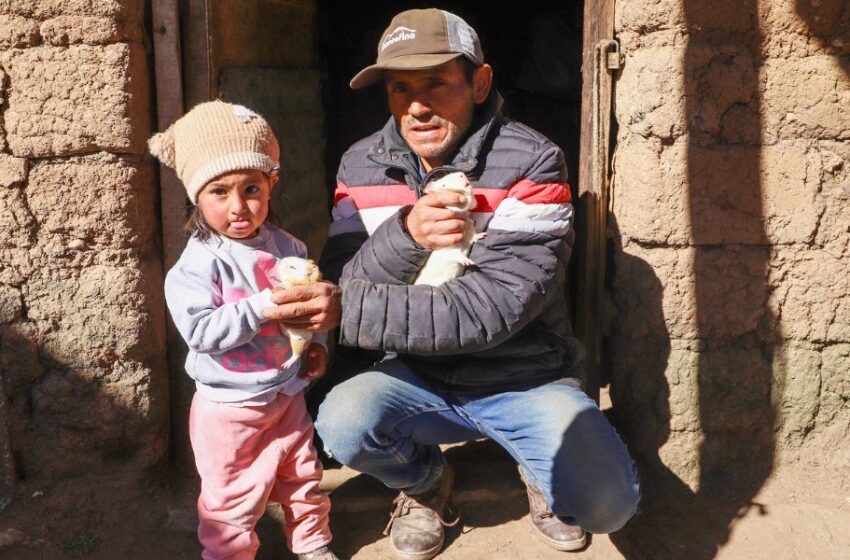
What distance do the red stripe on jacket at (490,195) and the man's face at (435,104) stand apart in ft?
0.49

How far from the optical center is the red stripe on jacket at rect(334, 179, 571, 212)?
255 centimetres

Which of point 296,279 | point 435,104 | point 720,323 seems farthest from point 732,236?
point 296,279

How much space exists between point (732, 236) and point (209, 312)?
176cm

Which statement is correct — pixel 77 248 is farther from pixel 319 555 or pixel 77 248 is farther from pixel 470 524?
pixel 470 524

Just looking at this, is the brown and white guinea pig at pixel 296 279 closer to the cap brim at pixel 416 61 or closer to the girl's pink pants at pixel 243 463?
the girl's pink pants at pixel 243 463

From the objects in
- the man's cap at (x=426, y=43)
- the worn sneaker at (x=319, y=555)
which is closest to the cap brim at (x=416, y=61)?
the man's cap at (x=426, y=43)

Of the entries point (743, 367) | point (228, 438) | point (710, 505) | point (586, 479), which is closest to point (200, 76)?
point (228, 438)

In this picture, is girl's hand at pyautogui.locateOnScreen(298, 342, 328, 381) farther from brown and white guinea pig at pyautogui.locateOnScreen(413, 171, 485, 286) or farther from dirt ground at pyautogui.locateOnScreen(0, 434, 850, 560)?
dirt ground at pyautogui.locateOnScreen(0, 434, 850, 560)

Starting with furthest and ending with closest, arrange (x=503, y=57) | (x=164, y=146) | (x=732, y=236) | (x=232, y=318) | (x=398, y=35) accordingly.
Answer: (x=503, y=57) → (x=732, y=236) → (x=398, y=35) → (x=164, y=146) → (x=232, y=318)

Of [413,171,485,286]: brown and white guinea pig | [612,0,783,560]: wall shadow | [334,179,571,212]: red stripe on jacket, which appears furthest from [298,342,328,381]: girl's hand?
[612,0,783,560]: wall shadow

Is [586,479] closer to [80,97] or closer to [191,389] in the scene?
[191,389]

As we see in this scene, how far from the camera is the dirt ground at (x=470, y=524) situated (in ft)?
9.12

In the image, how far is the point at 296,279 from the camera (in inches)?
90.9

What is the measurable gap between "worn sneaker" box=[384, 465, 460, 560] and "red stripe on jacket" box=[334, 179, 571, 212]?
0.96 meters
